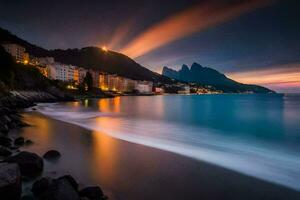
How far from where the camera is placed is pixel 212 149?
14.7 metres

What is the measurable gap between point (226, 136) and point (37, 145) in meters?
14.2

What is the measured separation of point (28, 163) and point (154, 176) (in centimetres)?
464

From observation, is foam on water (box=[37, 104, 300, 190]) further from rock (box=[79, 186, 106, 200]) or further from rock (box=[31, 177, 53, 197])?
rock (box=[31, 177, 53, 197])

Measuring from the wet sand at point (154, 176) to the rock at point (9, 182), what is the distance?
243 cm

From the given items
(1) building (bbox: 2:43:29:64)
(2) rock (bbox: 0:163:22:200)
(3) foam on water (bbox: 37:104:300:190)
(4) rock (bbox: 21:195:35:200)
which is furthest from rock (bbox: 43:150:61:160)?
(1) building (bbox: 2:43:29:64)

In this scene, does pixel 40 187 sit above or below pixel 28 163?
below

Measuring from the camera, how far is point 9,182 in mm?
5789

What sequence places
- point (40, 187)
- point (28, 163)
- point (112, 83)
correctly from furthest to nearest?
1. point (112, 83)
2. point (28, 163)
3. point (40, 187)

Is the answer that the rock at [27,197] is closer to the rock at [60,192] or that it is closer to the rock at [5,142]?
the rock at [60,192]

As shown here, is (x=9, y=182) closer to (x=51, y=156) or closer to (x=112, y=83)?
(x=51, y=156)

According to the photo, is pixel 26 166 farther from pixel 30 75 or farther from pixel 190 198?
pixel 30 75

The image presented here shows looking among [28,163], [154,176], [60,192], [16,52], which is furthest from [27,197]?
[16,52]

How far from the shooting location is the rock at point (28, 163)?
328 inches

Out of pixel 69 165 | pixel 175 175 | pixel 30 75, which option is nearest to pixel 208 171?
pixel 175 175
